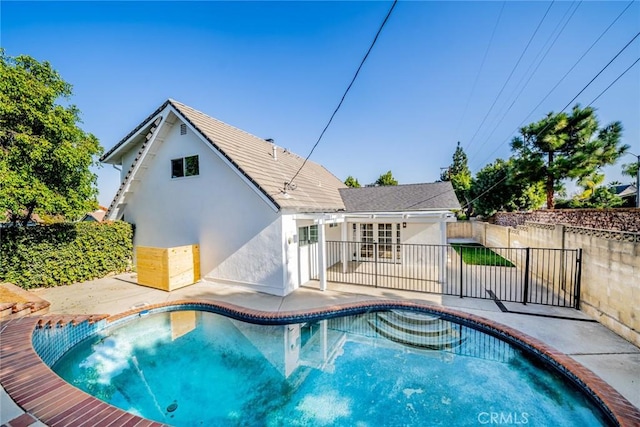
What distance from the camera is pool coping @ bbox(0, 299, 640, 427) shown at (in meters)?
3.70

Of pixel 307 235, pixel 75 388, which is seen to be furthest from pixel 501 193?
pixel 75 388

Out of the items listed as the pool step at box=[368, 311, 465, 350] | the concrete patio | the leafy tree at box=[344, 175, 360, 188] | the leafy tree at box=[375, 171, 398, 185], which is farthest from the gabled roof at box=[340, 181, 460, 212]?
the leafy tree at box=[375, 171, 398, 185]

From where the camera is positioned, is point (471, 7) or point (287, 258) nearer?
point (471, 7)

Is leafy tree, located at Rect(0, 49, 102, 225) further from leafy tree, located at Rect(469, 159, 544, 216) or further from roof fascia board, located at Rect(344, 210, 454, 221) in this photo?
leafy tree, located at Rect(469, 159, 544, 216)

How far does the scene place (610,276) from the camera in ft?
21.4

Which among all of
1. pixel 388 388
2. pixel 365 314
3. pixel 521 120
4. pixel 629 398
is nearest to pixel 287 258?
pixel 365 314

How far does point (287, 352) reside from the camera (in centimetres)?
673

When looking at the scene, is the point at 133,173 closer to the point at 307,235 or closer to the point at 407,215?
the point at 307,235

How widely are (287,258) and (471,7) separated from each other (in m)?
9.40

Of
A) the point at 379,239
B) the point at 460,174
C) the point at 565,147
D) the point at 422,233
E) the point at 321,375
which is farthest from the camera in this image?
the point at 460,174

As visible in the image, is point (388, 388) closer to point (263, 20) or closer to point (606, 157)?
point (263, 20)

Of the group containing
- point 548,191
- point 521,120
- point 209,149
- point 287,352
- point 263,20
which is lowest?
point 287,352

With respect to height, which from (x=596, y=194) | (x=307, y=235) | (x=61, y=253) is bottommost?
(x=61, y=253)

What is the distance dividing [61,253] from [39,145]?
4377mm
